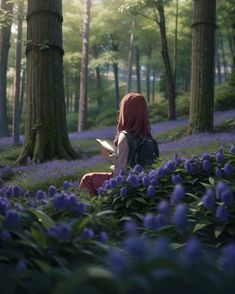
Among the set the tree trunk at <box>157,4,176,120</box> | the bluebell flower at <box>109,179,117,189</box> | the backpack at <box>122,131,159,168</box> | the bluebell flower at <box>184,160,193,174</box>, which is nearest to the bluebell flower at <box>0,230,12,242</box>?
the bluebell flower at <box>109,179,117,189</box>

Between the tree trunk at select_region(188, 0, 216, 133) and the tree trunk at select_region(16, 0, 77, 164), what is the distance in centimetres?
367

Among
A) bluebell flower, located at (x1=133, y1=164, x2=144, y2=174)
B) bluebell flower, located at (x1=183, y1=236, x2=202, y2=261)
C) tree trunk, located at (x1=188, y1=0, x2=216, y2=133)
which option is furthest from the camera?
tree trunk, located at (x1=188, y1=0, x2=216, y2=133)

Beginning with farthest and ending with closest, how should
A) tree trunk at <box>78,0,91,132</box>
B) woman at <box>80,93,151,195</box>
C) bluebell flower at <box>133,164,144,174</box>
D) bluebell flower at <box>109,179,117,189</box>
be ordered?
tree trunk at <box>78,0,91,132</box>
woman at <box>80,93,151,195</box>
bluebell flower at <box>133,164,144,174</box>
bluebell flower at <box>109,179,117,189</box>

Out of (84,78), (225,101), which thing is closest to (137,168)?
(84,78)

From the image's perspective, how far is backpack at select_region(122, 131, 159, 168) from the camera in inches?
203

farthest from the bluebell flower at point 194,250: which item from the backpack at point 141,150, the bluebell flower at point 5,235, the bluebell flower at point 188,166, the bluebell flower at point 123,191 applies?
the backpack at point 141,150

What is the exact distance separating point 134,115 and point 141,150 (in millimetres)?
395

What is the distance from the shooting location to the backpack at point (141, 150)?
203 inches

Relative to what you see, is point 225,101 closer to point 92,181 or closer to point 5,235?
point 92,181

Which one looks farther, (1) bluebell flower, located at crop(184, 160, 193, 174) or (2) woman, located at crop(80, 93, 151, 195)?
(2) woman, located at crop(80, 93, 151, 195)

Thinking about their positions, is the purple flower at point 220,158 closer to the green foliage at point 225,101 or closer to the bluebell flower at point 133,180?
the bluebell flower at point 133,180

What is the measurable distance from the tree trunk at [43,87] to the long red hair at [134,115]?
3997 millimetres

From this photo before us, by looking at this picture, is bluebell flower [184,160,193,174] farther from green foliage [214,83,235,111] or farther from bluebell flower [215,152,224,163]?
green foliage [214,83,235,111]

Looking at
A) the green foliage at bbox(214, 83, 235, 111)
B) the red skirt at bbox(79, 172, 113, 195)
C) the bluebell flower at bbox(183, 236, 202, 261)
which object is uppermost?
the green foliage at bbox(214, 83, 235, 111)
